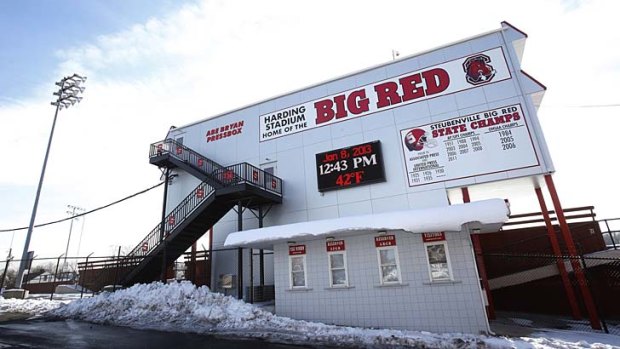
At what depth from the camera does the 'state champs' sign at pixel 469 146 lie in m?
14.0

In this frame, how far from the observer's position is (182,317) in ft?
36.2

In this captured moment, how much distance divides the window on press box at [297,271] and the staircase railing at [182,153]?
33.4 ft

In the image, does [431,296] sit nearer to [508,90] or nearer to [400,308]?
[400,308]

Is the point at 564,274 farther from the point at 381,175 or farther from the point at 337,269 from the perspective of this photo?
the point at 337,269

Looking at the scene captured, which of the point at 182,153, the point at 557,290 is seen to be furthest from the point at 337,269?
the point at 182,153

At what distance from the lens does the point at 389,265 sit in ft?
34.4

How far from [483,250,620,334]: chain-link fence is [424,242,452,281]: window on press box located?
242 cm

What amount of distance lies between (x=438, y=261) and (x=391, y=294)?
1802 millimetres

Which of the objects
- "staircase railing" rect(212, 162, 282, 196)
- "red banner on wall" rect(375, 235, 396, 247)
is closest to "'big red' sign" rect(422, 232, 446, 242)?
"red banner on wall" rect(375, 235, 396, 247)

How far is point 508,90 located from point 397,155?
581cm

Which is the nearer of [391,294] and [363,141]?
[391,294]

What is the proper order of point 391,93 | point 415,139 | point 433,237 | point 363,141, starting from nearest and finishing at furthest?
point 433,237, point 415,139, point 363,141, point 391,93

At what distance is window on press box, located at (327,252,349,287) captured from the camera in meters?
11.0

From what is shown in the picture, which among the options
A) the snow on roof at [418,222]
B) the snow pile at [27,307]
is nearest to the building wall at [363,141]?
the snow on roof at [418,222]
